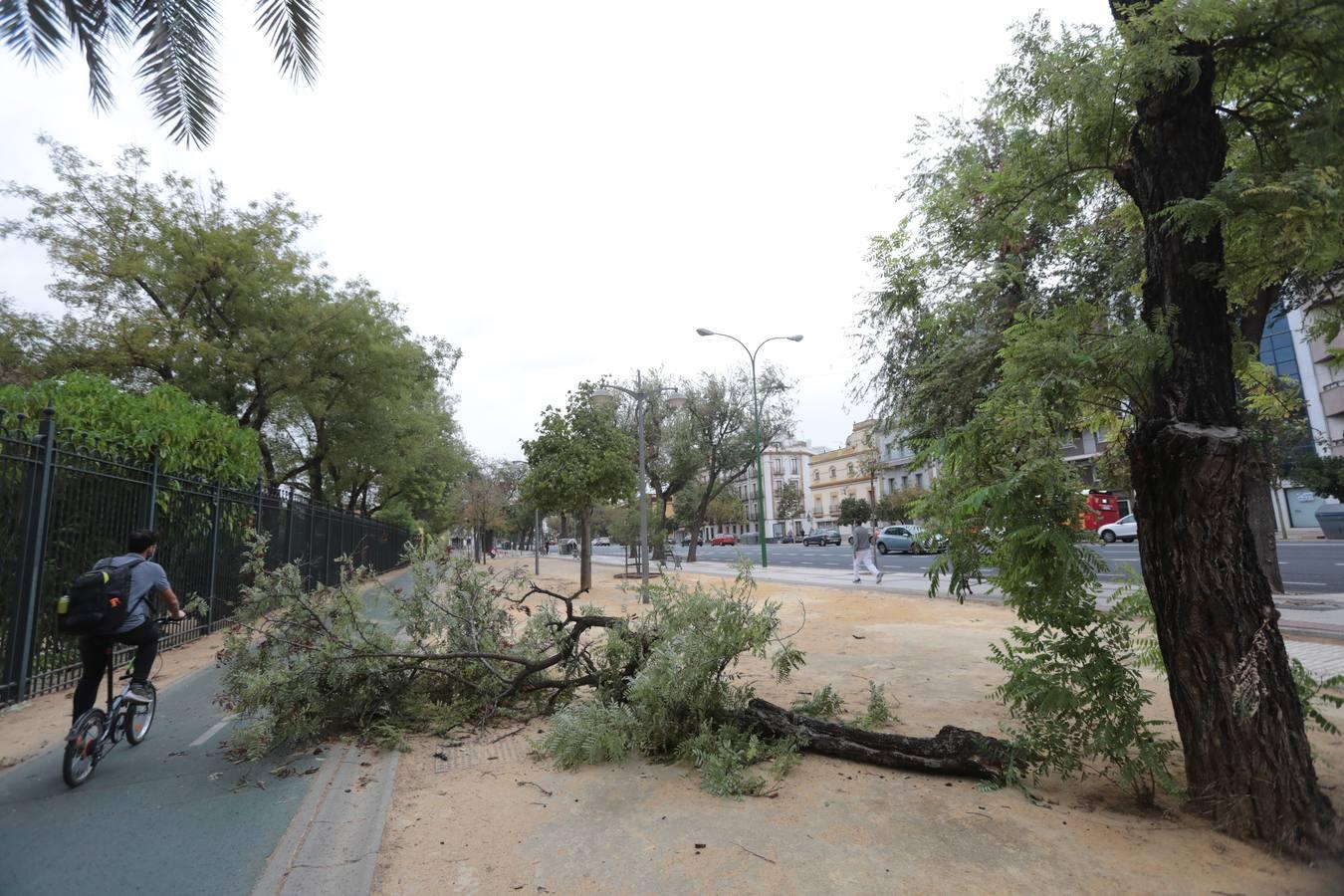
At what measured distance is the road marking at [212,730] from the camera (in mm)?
4975

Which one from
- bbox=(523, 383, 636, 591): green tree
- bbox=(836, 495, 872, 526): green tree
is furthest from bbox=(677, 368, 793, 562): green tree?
bbox=(836, 495, 872, 526): green tree

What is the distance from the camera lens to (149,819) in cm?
355

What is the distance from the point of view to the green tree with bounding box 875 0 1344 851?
299cm

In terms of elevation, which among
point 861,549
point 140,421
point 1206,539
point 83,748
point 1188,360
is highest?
point 140,421

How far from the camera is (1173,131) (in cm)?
348

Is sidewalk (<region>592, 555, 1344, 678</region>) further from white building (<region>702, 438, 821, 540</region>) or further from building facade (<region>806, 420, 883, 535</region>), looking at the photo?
white building (<region>702, 438, 821, 540</region>)

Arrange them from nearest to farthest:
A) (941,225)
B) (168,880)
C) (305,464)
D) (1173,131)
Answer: (168,880)
(1173,131)
(941,225)
(305,464)

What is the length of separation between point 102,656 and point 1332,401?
1701 inches

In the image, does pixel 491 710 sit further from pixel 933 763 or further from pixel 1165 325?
pixel 1165 325

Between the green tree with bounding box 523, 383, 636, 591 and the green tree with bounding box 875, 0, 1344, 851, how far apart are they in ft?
45.2

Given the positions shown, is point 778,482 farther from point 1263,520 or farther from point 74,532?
point 74,532

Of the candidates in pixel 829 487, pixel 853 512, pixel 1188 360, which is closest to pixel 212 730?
pixel 1188 360

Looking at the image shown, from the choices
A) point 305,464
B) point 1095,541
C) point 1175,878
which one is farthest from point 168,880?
point 305,464

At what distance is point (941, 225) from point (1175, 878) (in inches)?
187
